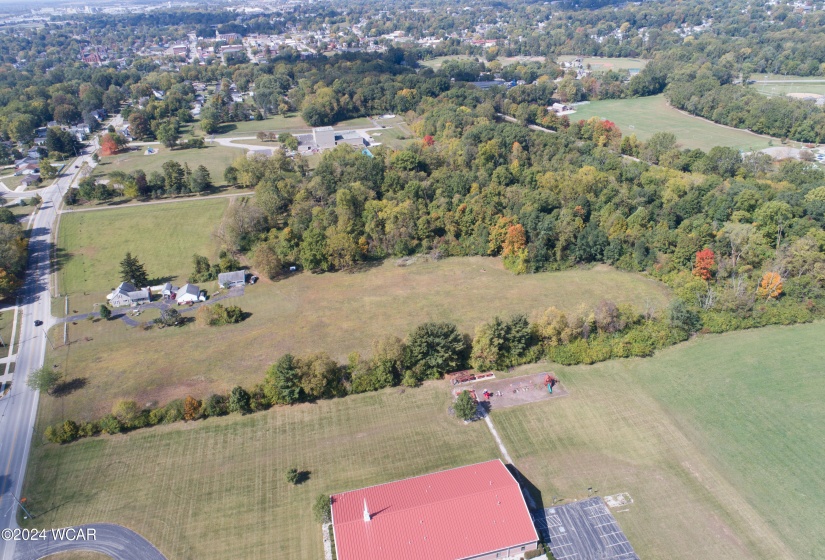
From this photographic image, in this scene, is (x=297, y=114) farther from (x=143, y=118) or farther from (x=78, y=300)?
(x=78, y=300)

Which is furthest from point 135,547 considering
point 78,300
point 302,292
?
point 78,300

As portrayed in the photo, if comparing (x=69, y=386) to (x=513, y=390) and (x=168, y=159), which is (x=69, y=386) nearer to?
(x=513, y=390)

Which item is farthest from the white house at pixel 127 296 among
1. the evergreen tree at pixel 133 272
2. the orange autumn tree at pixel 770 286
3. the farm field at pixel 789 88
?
the farm field at pixel 789 88

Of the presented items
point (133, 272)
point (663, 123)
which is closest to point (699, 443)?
point (133, 272)

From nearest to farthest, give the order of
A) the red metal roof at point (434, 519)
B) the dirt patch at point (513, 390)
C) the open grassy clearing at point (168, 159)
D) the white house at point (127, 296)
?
the red metal roof at point (434, 519) → the dirt patch at point (513, 390) → the white house at point (127, 296) → the open grassy clearing at point (168, 159)

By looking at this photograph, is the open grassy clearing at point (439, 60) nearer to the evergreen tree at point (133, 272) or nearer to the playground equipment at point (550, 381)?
the evergreen tree at point (133, 272)
